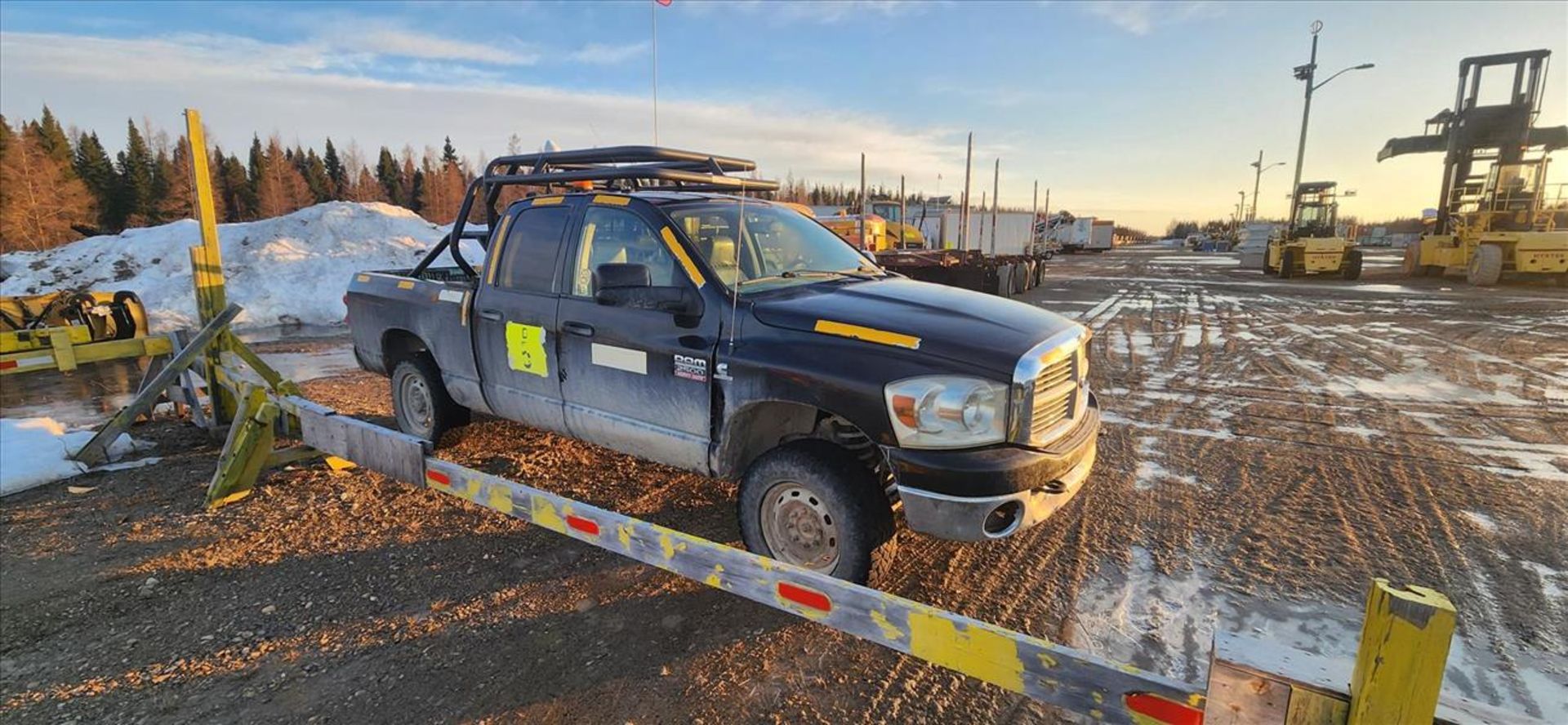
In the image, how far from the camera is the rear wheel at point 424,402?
531 cm

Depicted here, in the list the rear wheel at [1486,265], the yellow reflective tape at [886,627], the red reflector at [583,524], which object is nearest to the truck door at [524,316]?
the red reflector at [583,524]

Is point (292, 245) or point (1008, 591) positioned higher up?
point (292, 245)

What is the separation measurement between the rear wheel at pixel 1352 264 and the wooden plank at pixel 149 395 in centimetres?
3147

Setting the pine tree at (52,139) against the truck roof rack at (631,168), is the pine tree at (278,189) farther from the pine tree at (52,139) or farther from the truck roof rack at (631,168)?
the truck roof rack at (631,168)

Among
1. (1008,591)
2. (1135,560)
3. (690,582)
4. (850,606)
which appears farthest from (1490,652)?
(690,582)

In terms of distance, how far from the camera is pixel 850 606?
7.40 feet

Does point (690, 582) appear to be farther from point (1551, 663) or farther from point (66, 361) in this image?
point (66, 361)

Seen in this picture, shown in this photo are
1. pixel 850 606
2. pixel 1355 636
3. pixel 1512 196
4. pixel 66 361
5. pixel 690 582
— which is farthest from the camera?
pixel 1512 196

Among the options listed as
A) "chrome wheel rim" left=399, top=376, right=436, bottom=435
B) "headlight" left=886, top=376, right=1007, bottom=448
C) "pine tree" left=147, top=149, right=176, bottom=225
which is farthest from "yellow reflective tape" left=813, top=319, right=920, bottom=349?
"pine tree" left=147, top=149, right=176, bottom=225

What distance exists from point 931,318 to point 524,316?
263 cm

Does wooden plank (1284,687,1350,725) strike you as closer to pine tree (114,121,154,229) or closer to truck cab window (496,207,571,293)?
truck cab window (496,207,571,293)

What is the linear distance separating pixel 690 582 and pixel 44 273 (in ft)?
92.0

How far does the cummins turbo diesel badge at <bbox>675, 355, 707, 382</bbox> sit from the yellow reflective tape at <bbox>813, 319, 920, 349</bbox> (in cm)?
65

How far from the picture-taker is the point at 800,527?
337 centimetres
